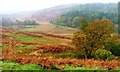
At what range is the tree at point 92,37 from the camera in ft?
136

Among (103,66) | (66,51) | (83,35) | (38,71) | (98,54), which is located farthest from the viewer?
(66,51)

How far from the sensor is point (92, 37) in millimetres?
43188

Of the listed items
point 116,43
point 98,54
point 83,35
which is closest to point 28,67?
point 98,54

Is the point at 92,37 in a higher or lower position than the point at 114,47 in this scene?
higher

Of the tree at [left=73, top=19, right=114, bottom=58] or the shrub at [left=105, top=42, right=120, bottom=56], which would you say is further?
the shrub at [left=105, top=42, right=120, bottom=56]

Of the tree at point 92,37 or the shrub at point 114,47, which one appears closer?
the tree at point 92,37

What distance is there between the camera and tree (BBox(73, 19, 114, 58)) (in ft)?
136

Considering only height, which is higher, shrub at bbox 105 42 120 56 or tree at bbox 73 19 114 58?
tree at bbox 73 19 114 58

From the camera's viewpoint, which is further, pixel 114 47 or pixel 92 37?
pixel 92 37

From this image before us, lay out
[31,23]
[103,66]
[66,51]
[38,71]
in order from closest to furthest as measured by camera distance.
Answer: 1. [38,71]
2. [103,66]
3. [66,51]
4. [31,23]

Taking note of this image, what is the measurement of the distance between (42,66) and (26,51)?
70.9 feet

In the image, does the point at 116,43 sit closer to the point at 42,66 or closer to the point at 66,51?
the point at 66,51

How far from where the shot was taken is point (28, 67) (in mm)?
21312

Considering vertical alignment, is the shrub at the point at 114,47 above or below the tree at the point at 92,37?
below
